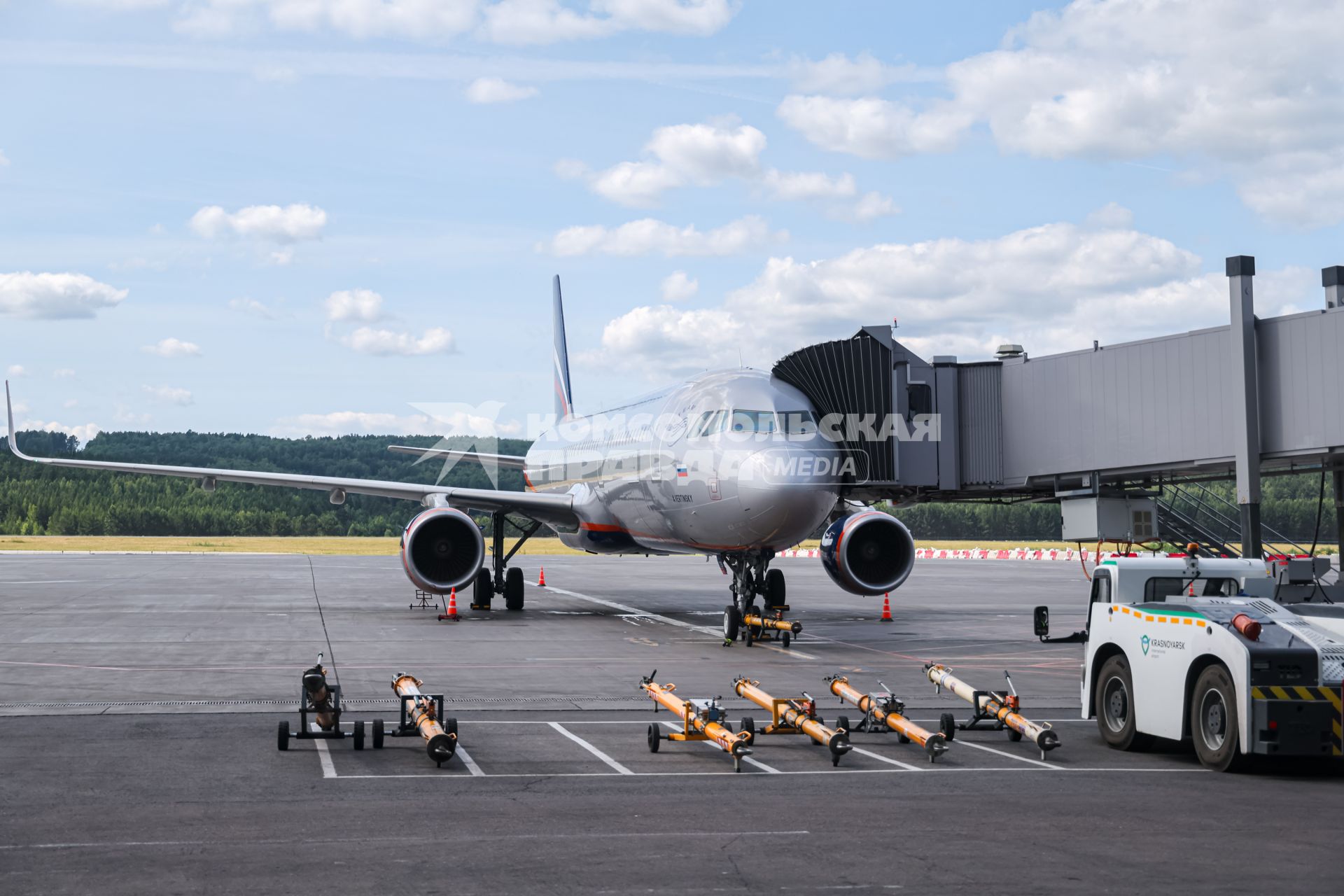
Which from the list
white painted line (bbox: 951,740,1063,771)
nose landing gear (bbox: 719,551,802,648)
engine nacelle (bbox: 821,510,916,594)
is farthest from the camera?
engine nacelle (bbox: 821,510,916,594)

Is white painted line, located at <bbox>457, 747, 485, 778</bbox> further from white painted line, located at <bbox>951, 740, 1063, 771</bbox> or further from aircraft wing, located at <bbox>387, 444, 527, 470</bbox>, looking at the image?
aircraft wing, located at <bbox>387, 444, 527, 470</bbox>

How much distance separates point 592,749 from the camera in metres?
12.8

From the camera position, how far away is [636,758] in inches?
486

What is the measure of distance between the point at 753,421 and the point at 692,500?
6.57 ft

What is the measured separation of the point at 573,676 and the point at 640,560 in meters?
54.1

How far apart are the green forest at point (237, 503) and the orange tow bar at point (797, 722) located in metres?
80.8

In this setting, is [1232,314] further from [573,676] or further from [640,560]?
[640,560]

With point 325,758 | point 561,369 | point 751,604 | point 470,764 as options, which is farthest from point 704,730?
point 561,369

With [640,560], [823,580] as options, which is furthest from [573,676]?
[640,560]

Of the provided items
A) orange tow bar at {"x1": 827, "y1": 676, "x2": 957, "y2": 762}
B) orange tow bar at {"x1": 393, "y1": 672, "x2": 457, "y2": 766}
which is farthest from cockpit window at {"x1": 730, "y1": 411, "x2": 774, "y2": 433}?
orange tow bar at {"x1": 393, "y1": 672, "x2": 457, "y2": 766}

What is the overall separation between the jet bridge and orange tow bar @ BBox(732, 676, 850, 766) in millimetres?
8196

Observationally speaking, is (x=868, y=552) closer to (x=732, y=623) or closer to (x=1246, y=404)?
(x=732, y=623)

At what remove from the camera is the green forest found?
325 ft

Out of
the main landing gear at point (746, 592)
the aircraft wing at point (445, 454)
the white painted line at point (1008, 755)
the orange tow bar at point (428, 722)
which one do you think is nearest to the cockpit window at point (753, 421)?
the main landing gear at point (746, 592)
